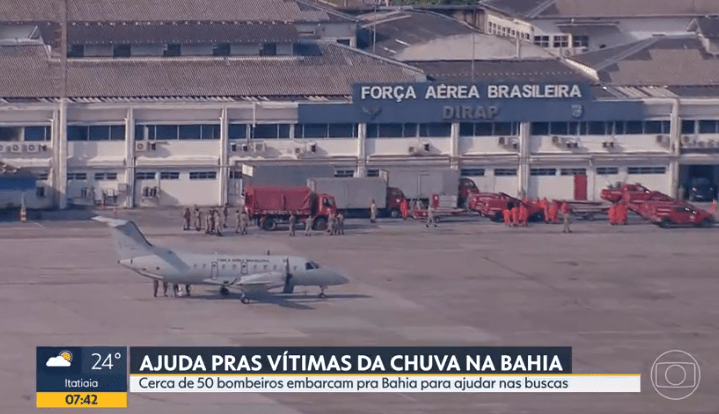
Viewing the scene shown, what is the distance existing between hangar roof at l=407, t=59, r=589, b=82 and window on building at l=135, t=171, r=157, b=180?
17.1 m

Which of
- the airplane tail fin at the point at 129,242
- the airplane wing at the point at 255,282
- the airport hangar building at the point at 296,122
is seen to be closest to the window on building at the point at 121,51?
the airport hangar building at the point at 296,122

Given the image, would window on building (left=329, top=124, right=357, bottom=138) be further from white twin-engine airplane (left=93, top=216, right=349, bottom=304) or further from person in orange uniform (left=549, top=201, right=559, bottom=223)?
white twin-engine airplane (left=93, top=216, right=349, bottom=304)

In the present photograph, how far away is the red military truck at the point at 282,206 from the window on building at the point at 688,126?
19763 millimetres

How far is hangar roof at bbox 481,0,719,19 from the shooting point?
116m

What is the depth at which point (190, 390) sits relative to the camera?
47.5 meters

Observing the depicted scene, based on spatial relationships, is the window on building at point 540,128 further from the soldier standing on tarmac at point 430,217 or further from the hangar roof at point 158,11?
the hangar roof at point 158,11

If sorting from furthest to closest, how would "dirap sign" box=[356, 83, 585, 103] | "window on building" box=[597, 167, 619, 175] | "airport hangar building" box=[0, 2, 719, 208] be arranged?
"window on building" box=[597, 167, 619, 175] → "dirap sign" box=[356, 83, 585, 103] → "airport hangar building" box=[0, 2, 719, 208]

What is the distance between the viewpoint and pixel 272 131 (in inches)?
3263

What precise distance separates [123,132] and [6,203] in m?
6.85

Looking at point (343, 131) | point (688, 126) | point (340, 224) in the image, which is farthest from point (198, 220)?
point (688, 126)

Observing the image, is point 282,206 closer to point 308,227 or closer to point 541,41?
point 308,227

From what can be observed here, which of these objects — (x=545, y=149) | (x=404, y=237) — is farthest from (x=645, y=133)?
(x=404, y=237)

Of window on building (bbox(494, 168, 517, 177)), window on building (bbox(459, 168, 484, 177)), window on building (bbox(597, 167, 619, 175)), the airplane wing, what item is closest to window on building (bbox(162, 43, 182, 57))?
window on building (bbox(459, 168, 484, 177))

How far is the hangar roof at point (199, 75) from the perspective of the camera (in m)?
83.8
